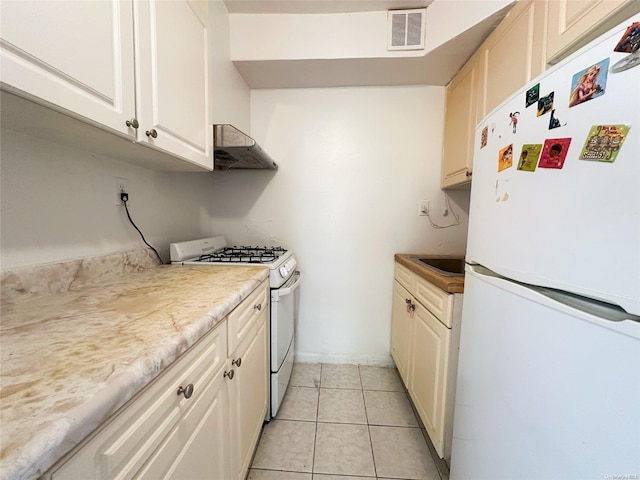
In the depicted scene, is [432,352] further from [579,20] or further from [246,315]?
[579,20]

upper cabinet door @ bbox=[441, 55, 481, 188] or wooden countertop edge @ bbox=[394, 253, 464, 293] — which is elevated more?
upper cabinet door @ bbox=[441, 55, 481, 188]

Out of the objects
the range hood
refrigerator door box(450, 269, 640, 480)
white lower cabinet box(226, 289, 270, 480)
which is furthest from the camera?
the range hood

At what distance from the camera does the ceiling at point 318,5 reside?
56.2 inches

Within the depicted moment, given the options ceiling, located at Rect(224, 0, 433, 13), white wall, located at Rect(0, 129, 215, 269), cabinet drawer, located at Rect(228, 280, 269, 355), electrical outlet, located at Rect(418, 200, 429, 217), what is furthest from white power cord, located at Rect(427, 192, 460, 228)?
white wall, located at Rect(0, 129, 215, 269)

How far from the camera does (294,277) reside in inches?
63.4

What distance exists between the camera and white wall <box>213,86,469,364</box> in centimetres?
185

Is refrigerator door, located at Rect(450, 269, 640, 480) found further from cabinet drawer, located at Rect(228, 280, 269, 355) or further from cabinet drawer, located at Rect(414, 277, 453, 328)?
cabinet drawer, located at Rect(228, 280, 269, 355)

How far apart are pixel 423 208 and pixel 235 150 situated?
1412mm

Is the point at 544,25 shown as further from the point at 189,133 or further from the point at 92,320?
the point at 92,320

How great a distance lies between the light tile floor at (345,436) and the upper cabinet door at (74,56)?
1.54 m

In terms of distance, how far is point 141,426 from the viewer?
1.45ft

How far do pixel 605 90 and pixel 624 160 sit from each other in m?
0.14

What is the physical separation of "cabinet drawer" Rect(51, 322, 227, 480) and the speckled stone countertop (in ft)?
0.16

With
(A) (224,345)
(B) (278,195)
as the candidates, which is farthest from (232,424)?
(B) (278,195)
